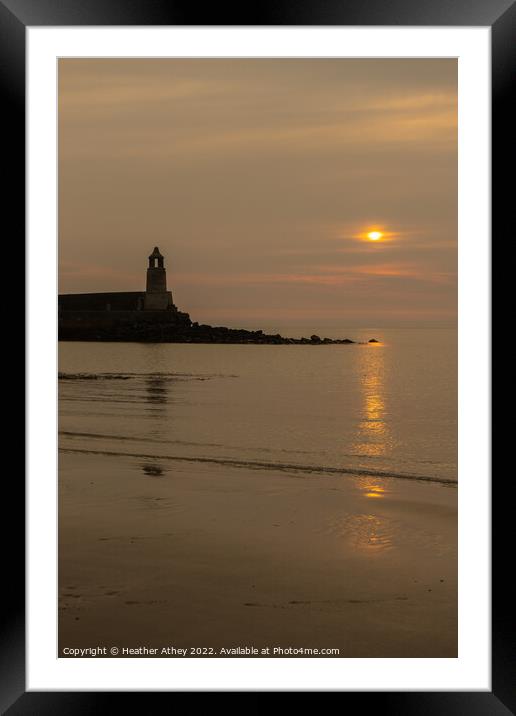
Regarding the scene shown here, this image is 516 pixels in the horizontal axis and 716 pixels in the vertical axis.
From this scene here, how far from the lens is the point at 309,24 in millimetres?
1807

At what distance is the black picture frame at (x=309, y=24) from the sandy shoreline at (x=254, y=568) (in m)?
0.26

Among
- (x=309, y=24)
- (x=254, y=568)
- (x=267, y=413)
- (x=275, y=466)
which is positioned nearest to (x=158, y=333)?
(x=267, y=413)

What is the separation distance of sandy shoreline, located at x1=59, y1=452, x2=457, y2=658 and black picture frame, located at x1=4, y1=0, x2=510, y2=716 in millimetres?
264

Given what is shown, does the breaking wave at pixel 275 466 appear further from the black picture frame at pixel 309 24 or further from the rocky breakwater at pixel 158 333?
the rocky breakwater at pixel 158 333

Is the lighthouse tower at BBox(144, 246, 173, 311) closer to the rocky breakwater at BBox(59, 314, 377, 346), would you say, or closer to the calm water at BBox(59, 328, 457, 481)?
the rocky breakwater at BBox(59, 314, 377, 346)

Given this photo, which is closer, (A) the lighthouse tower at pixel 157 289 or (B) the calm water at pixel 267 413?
(B) the calm water at pixel 267 413

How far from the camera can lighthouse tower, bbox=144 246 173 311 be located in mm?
34875

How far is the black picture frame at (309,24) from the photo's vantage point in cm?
179

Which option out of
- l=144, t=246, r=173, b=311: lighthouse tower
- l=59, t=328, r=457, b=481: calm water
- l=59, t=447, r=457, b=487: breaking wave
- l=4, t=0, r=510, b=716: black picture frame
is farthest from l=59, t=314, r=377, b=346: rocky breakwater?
l=4, t=0, r=510, b=716: black picture frame

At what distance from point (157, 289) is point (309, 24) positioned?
110 ft

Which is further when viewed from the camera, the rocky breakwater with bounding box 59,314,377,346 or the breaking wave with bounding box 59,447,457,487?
the rocky breakwater with bounding box 59,314,377,346

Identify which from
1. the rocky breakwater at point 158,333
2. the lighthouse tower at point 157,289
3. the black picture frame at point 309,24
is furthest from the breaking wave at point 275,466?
the lighthouse tower at point 157,289

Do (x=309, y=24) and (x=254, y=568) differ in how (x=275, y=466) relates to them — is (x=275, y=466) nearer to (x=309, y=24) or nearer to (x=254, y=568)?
(x=254, y=568)

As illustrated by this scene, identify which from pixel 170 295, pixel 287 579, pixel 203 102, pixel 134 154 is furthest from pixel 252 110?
pixel 287 579
